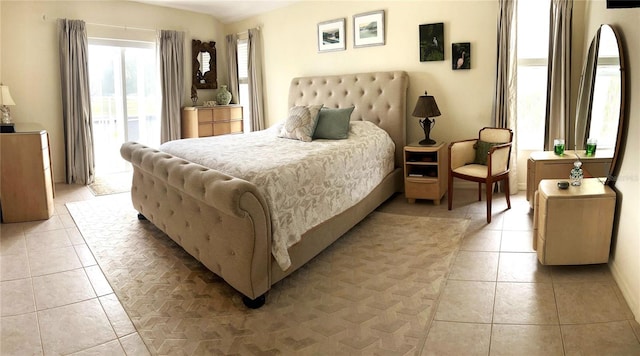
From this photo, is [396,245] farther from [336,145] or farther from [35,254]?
A: [35,254]

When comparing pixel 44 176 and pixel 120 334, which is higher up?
pixel 44 176

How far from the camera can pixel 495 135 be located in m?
4.38

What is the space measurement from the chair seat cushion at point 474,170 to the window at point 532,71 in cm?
82

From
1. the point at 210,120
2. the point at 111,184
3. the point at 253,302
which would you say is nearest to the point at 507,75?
the point at 253,302

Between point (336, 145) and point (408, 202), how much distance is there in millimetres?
1217

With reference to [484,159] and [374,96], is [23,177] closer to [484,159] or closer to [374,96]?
[374,96]

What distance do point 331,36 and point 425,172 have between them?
223cm

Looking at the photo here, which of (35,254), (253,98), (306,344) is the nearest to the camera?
(306,344)

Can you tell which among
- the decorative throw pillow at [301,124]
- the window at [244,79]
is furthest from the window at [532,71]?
the window at [244,79]

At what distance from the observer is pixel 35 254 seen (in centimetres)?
331

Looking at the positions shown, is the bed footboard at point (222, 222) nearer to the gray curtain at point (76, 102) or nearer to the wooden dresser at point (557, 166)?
the wooden dresser at point (557, 166)

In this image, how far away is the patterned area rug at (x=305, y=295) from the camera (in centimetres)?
212

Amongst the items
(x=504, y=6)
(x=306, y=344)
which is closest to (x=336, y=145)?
(x=306, y=344)

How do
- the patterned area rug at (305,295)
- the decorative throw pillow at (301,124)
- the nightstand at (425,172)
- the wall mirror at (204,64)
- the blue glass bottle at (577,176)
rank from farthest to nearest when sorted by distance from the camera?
the wall mirror at (204,64), the nightstand at (425,172), the decorative throw pillow at (301,124), the blue glass bottle at (577,176), the patterned area rug at (305,295)
